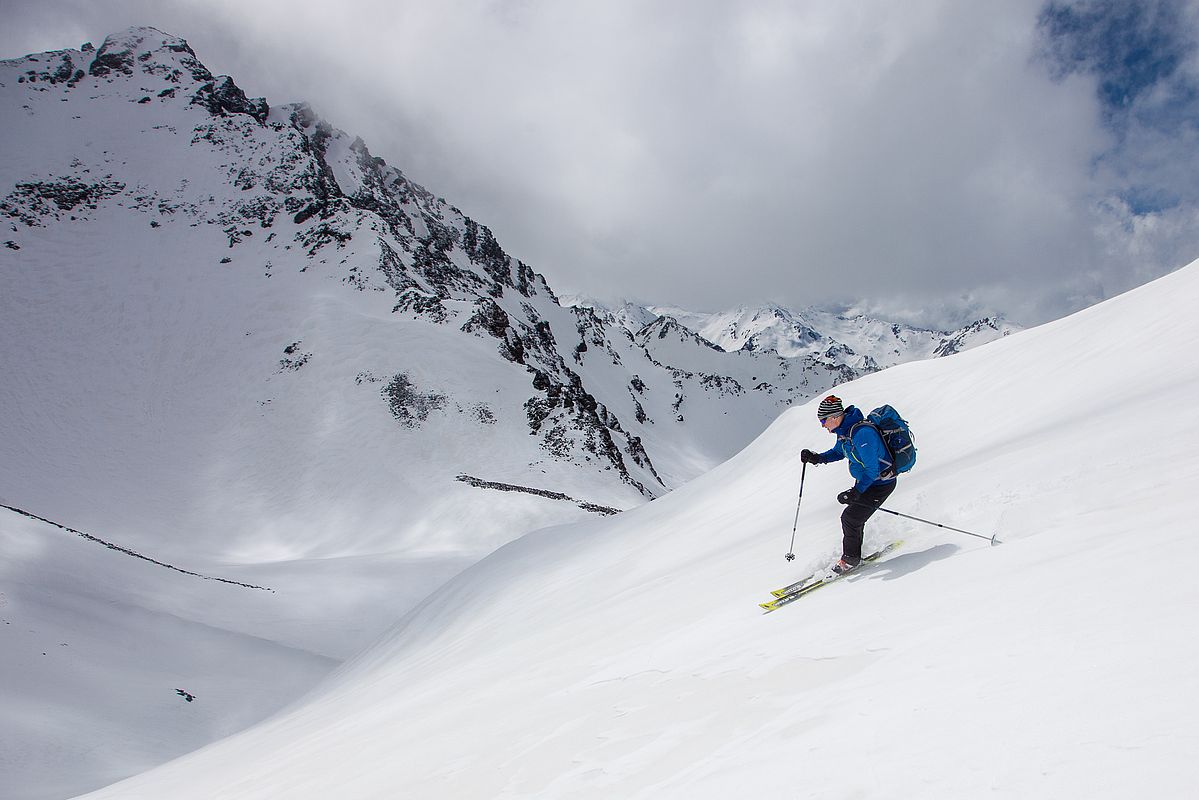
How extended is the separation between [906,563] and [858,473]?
0.93 meters

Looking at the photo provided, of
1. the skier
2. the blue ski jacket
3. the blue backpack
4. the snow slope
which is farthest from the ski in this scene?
the blue backpack

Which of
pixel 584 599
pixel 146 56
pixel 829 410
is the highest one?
pixel 146 56

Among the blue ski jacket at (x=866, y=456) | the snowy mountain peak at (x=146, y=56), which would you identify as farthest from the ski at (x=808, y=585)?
the snowy mountain peak at (x=146, y=56)

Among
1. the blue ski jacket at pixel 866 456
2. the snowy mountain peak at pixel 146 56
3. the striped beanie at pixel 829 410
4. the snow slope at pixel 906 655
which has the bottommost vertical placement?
the snow slope at pixel 906 655

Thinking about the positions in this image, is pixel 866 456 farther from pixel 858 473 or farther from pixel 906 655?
pixel 906 655

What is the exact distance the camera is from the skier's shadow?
552 cm

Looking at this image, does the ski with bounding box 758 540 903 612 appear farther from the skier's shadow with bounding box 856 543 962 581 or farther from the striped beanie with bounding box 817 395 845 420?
the striped beanie with bounding box 817 395 845 420

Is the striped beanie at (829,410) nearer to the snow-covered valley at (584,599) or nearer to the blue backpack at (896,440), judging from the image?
the blue backpack at (896,440)

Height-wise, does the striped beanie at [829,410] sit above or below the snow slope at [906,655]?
above

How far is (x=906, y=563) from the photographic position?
575cm

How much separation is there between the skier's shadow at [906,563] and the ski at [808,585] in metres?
0.19

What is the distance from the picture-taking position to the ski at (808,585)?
5968 mm

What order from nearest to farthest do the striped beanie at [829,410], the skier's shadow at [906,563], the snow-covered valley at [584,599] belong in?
the snow-covered valley at [584,599], the skier's shadow at [906,563], the striped beanie at [829,410]

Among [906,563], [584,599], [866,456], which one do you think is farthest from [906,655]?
[584,599]
